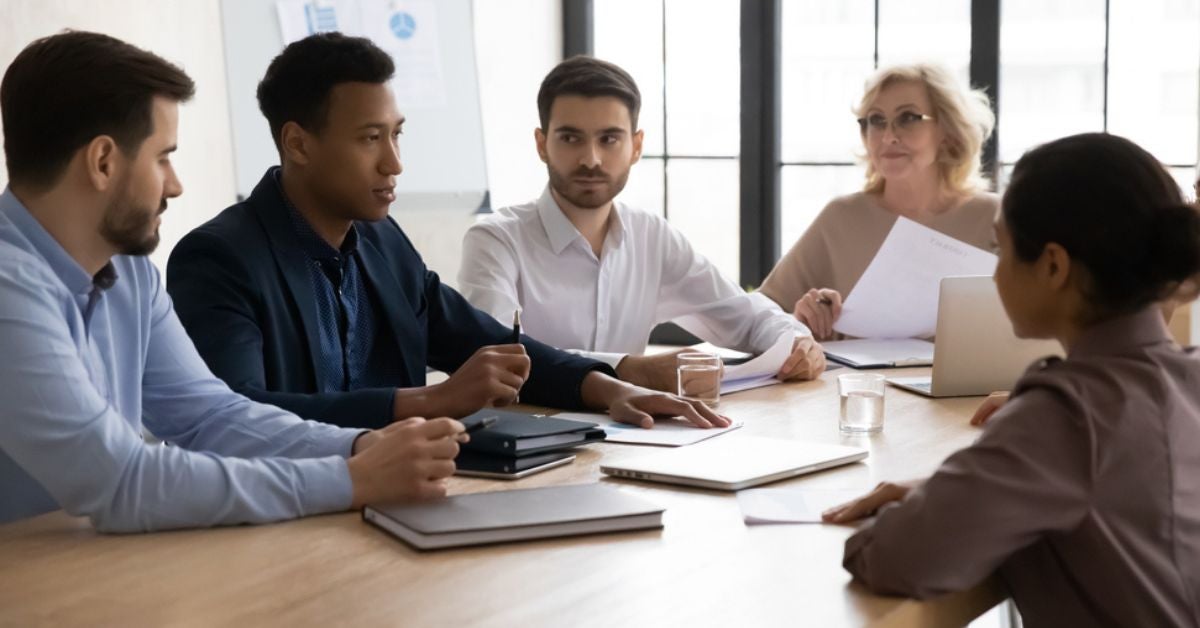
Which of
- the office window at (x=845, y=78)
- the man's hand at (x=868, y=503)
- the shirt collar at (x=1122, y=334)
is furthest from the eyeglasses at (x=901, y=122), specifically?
the shirt collar at (x=1122, y=334)

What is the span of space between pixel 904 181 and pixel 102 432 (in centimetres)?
238

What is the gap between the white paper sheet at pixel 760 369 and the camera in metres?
2.66

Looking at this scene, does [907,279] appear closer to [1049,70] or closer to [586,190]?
[586,190]

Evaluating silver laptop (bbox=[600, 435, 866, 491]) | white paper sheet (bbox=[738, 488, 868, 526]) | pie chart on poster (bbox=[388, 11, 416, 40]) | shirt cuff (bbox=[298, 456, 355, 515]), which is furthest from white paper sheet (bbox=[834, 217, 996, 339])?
pie chart on poster (bbox=[388, 11, 416, 40])

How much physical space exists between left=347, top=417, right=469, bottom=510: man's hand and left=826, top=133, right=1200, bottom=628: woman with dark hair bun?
20.5 inches

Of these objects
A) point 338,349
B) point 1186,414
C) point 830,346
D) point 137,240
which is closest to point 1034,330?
point 1186,414

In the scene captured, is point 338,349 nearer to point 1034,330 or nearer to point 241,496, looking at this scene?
point 241,496

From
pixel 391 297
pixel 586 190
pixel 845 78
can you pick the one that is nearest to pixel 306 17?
pixel 586 190

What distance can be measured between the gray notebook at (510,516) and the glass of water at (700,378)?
72 cm

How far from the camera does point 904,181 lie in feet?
11.5

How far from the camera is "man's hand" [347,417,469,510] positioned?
168cm

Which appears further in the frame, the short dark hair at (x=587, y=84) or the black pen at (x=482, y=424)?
the short dark hair at (x=587, y=84)

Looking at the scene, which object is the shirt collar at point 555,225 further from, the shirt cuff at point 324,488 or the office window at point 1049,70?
the office window at point 1049,70

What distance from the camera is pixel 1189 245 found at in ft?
4.50
